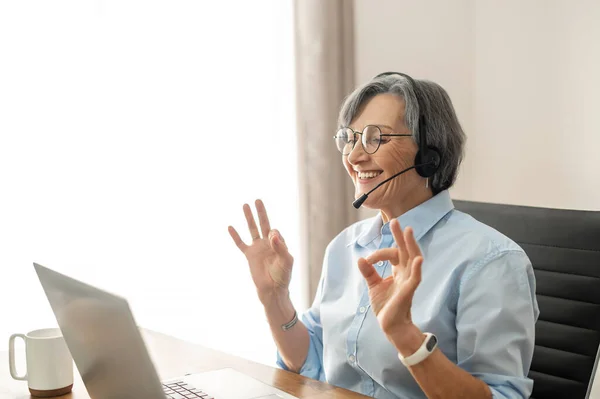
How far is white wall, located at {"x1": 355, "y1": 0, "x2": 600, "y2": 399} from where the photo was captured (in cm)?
229

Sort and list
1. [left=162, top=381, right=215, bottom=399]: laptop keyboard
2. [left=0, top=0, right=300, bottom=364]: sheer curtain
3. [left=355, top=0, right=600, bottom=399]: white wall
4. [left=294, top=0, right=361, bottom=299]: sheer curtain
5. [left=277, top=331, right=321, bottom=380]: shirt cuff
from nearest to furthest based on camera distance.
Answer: [left=162, top=381, right=215, bottom=399]: laptop keyboard, [left=277, top=331, right=321, bottom=380]: shirt cuff, [left=0, top=0, right=300, bottom=364]: sheer curtain, [left=355, top=0, right=600, bottom=399]: white wall, [left=294, top=0, right=361, bottom=299]: sheer curtain

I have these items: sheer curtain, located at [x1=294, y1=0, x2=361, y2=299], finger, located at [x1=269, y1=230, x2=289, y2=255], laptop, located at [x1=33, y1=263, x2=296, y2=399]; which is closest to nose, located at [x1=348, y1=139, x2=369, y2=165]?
finger, located at [x1=269, y1=230, x2=289, y2=255]

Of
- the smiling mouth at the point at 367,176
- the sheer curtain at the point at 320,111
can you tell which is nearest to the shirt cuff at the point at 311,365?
the smiling mouth at the point at 367,176

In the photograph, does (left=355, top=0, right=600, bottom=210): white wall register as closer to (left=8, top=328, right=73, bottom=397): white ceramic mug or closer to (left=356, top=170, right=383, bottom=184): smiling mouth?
(left=356, top=170, right=383, bottom=184): smiling mouth

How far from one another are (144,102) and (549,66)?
4.01 feet

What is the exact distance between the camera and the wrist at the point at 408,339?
117cm

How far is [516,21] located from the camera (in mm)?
2451

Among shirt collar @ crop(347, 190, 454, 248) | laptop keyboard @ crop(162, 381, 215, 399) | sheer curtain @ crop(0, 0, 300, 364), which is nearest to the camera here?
laptop keyboard @ crop(162, 381, 215, 399)

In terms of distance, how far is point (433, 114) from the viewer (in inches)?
59.0

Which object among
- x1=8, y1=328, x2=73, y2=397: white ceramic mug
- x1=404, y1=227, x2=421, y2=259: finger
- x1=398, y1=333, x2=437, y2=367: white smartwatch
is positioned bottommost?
x1=8, y1=328, x2=73, y2=397: white ceramic mug

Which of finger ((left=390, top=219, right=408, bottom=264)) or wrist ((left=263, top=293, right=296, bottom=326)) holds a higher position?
Answer: finger ((left=390, top=219, right=408, bottom=264))

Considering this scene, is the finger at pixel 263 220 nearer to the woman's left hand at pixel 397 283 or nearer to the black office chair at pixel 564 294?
the woman's left hand at pixel 397 283

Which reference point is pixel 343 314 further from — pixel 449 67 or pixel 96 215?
pixel 449 67

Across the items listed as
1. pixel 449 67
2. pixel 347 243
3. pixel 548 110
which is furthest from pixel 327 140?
pixel 347 243
